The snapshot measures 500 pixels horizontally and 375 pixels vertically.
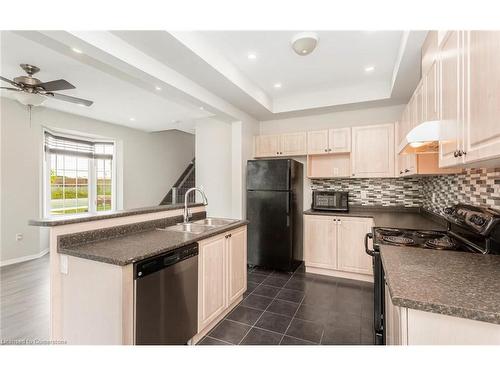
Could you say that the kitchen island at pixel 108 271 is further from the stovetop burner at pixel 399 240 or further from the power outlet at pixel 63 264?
the stovetop burner at pixel 399 240

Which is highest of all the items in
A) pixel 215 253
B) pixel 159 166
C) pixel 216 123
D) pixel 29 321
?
pixel 216 123

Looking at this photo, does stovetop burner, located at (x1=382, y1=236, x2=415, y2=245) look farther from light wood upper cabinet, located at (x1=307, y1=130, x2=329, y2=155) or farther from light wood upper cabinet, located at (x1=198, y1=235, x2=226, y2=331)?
light wood upper cabinet, located at (x1=307, y1=130, x2=329, y2=155)

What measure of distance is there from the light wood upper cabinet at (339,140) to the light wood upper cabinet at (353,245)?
3.49 ft

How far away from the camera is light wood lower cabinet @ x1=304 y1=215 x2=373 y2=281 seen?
320 centimetres

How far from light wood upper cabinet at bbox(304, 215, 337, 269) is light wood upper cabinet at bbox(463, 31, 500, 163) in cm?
246

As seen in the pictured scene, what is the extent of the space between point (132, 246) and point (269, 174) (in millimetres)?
2305

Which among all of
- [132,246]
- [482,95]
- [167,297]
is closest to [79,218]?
[132,246]

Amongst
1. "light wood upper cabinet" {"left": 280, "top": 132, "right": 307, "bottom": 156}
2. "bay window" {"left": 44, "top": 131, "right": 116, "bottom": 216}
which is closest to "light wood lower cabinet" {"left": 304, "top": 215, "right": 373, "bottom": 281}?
"light wood upper cabinet" {"left": 280, "top": 132, "right": 307, "bottom": 156}

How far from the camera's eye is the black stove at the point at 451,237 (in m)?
1.37

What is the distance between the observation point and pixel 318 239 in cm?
348

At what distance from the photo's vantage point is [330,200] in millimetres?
3645

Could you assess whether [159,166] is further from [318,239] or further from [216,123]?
[318,239]

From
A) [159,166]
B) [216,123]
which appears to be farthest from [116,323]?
[159,166]
